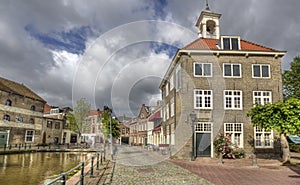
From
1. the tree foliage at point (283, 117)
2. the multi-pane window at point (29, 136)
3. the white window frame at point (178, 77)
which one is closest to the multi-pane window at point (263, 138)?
the tree foliage at point (283, 117)

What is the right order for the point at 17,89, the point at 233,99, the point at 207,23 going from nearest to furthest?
the point at 233,99 < the point at 207,23 < the point at 17,89

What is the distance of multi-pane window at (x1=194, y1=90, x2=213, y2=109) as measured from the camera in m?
21.6

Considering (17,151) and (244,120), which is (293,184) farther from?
(17,151)

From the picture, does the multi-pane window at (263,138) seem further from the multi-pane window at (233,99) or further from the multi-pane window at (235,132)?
the multi-pane window at (233,99)

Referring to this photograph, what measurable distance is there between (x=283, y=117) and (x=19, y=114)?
40.0 metres

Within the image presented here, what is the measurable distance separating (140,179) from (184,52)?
1408 cm

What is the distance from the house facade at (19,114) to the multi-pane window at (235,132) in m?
33.6

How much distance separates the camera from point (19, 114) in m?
41.1

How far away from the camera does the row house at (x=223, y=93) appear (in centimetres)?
2108

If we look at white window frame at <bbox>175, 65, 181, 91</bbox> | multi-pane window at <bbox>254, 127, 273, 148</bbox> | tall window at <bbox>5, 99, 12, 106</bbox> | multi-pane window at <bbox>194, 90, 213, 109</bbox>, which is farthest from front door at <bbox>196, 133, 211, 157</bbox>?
tall window at <bbox>5, 99, 12, 106</bbox>

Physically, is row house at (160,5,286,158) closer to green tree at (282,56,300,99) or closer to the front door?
the front door

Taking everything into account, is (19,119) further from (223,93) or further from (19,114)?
(223,93)

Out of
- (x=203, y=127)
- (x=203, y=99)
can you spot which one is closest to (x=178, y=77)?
(x=203, y=99)

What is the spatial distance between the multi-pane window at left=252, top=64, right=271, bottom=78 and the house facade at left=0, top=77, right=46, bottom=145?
35.8m
